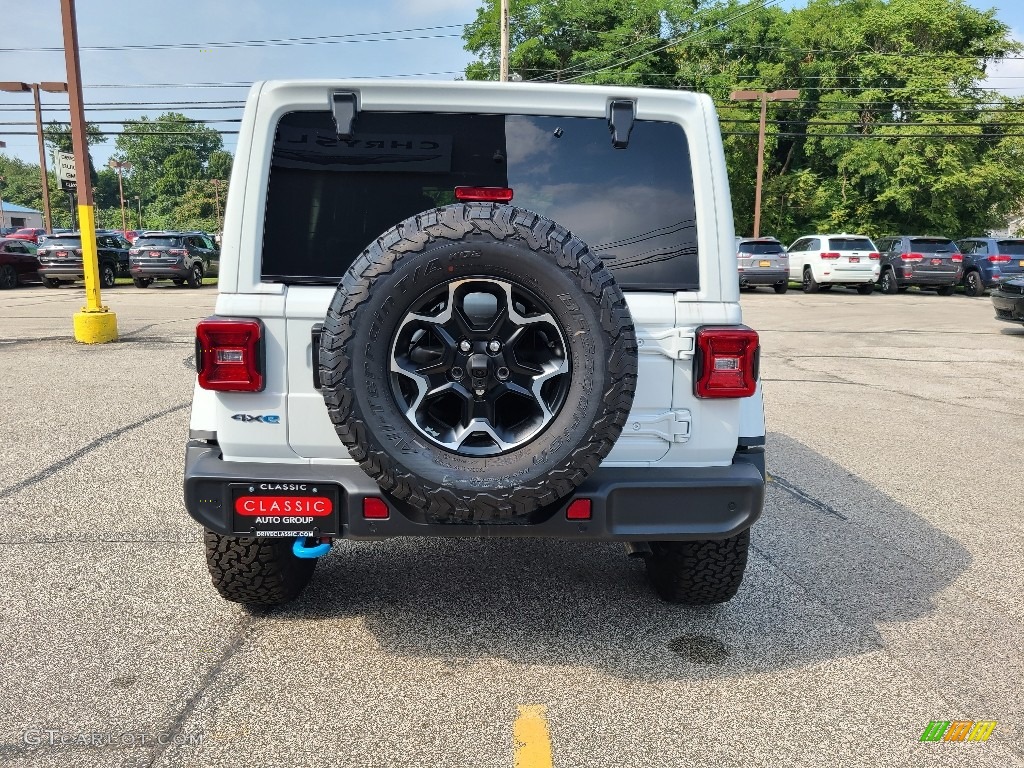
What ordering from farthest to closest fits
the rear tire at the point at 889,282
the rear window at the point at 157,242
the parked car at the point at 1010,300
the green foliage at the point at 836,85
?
the green foliage at the point at 836,85 < the rear tire at the point at 889,282 < the rear window at the point at 157,242 < the parked car at the point at 1010,300

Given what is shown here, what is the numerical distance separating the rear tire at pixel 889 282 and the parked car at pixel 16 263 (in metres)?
25.9

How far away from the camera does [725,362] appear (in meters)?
2.96

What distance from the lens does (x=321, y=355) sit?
263 cm

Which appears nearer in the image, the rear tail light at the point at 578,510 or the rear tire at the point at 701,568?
the rear tail light at the point at 578,510

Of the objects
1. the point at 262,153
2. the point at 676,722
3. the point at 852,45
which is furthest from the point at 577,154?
the point at 852,45

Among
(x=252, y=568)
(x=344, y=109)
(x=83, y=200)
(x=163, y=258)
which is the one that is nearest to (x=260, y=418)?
(x=252, y=568)

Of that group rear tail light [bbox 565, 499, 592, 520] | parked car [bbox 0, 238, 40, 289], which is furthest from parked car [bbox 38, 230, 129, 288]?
rear tail light [bbox 565, 499, 592, 520]

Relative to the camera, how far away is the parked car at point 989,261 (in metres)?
23.4

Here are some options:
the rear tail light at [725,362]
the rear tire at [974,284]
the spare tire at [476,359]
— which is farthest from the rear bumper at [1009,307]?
the spare tire at [476,359]

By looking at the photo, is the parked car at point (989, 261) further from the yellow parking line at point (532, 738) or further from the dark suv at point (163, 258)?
the yellow parking line at point (532, 738)

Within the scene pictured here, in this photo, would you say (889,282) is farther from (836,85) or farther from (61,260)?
(61,260)

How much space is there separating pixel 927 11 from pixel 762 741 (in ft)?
138

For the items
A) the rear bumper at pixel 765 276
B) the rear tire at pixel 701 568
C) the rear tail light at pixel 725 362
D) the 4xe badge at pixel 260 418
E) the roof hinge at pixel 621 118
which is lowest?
the rear tire at pixel 701 568

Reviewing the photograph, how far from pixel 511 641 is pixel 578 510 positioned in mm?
772
